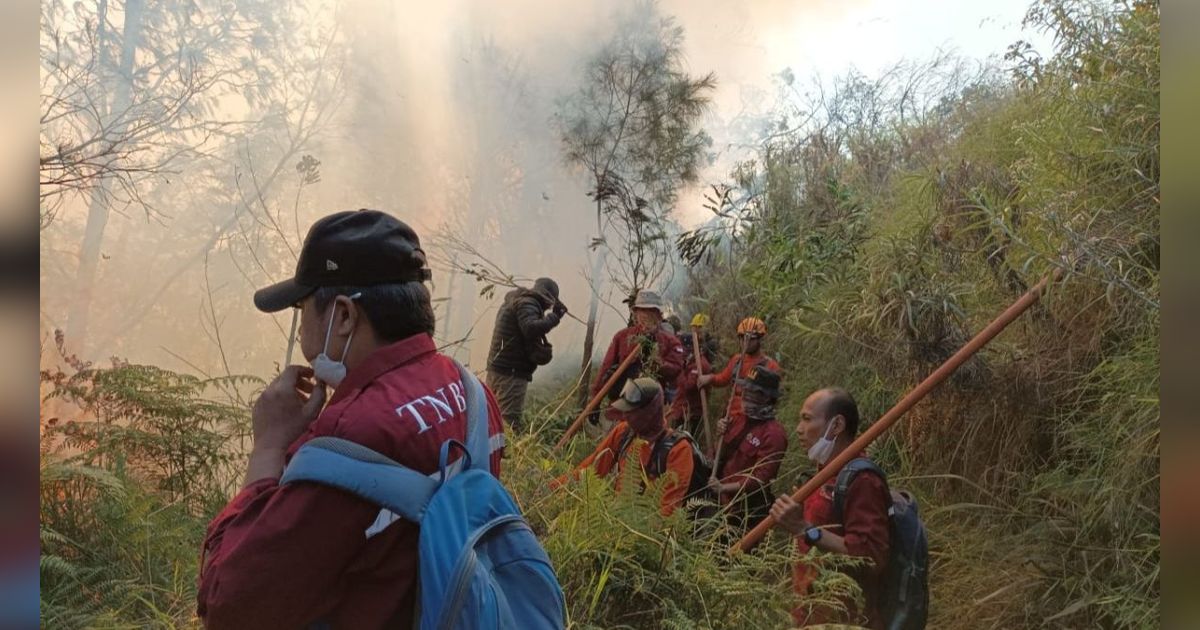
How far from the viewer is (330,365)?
2.01 meters

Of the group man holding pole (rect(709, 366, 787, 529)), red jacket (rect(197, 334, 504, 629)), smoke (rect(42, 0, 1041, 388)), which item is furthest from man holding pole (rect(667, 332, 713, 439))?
red jacket (rect(197, 334, 504, 629))

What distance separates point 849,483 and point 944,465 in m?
0.66

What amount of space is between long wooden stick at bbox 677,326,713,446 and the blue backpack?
8.04 ft

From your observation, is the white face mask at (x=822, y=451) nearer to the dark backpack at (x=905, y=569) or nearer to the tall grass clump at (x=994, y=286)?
the dark backpack at (x=905, y=569)

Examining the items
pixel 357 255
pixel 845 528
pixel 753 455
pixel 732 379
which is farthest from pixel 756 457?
pixel 357 255

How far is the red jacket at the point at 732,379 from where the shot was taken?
4.22m

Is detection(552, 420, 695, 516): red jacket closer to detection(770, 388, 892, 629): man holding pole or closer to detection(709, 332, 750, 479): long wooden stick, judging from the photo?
detection(709, 332, 750, 479): long wooden stick

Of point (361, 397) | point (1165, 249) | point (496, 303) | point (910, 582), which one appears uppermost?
point (496, 303)

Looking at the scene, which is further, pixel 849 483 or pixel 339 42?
pixel 339 42

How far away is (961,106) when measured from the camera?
412cm

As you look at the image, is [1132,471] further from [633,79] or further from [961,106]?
[633,79]

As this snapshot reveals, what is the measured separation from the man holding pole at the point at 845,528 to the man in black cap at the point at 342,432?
1.86 m

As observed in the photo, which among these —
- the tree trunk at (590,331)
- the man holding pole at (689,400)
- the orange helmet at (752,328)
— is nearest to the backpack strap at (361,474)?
the tree trunk at (590,331)

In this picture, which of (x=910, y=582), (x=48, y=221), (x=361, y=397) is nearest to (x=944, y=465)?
(x=910, y=582)
